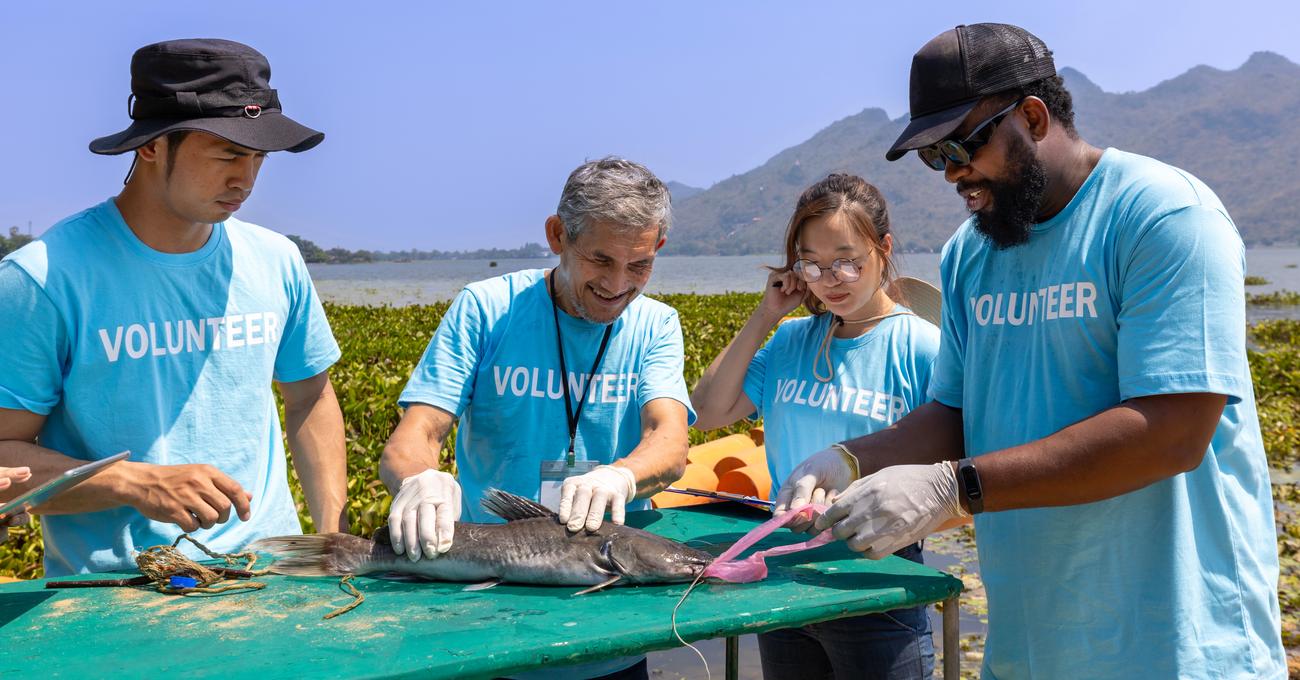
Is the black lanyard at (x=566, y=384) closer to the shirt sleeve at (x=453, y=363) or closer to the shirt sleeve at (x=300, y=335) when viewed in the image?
the shirt sleeve at (x=453, y=363)

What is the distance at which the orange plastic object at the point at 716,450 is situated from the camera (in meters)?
7.58

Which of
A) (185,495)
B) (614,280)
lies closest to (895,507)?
(614,280)

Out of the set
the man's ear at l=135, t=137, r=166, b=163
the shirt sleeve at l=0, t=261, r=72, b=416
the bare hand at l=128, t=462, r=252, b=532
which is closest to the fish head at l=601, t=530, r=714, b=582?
the bare hand at l=128, t=462, r=252, b=532

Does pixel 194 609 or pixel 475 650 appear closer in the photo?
pixel 475 650

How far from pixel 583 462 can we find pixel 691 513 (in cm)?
50

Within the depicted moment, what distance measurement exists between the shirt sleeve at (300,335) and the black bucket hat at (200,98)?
0.58 meters

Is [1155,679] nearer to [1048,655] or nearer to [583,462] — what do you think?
[1048,655]

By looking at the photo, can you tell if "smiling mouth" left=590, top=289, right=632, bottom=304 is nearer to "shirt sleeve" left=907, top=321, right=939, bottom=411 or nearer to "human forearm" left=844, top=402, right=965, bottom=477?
"human forearm" left=844, top=402, right=965, bottom=477

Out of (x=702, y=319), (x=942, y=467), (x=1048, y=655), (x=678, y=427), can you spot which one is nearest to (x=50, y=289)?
(x=678, y=427)

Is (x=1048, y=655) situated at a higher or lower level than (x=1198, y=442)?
lower

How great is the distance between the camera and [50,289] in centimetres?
279

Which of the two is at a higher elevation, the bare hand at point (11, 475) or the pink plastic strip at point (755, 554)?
the bare hand at point (11, 475)

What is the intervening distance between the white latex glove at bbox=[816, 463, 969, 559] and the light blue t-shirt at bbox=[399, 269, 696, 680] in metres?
0.93

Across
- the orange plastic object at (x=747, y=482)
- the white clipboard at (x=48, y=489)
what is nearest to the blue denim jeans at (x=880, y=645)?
the white clipboard at (x=48, y=489)
